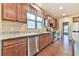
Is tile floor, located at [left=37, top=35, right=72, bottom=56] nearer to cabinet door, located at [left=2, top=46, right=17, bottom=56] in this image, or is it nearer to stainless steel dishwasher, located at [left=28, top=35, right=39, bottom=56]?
stainless steel dishwasher, located at [left=28, top=35, right=39, bottom=56]

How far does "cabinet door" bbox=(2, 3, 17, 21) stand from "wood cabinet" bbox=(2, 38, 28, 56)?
0.64m

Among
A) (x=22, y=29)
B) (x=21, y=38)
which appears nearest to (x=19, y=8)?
(x=22, y=29)

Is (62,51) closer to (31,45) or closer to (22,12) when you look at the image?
(31,45)

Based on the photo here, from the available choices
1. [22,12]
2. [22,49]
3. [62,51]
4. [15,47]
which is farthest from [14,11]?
[62,51]

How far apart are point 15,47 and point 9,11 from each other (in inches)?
38.0

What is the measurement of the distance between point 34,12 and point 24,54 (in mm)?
2452

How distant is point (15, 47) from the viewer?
2.95m

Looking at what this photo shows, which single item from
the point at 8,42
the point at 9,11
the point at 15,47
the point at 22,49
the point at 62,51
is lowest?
the point at 62,51

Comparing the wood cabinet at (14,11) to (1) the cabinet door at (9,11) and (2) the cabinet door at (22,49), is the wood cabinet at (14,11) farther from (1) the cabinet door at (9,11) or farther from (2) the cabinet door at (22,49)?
(2) the cabinet door at (22,49)

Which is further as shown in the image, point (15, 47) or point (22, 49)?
point (22, 49)

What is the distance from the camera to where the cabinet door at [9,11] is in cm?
314

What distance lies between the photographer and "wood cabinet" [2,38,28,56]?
2544 millimetres

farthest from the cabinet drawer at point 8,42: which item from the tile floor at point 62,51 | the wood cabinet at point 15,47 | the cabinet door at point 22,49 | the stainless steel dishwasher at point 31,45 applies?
the tile floor at point 62,51

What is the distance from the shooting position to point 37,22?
600 cm
